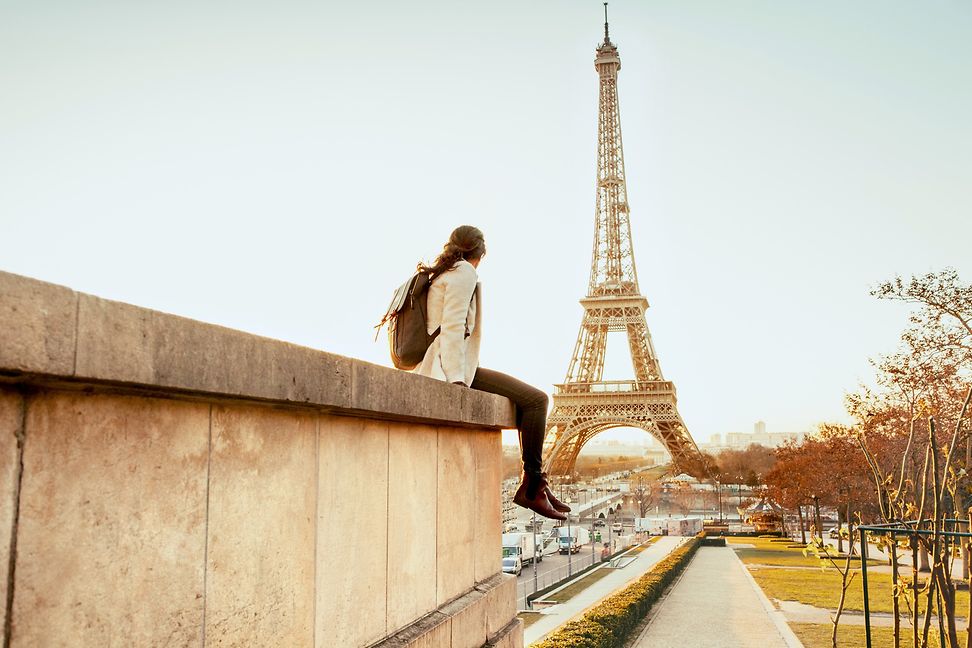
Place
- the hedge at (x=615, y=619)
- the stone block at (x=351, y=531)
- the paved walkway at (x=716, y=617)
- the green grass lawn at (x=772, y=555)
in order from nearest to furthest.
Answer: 1. the stone block at (x=351, y=531)
2. the hedge at (x=615, y=619)
3. the paved walkway at (x=716, y=617)
4. the green grass lawn at (x=772, y=555)

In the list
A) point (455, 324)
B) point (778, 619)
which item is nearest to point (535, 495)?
point (455, 324)

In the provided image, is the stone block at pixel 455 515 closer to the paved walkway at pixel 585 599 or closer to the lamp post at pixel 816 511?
the paved walkway at pixel 585 599

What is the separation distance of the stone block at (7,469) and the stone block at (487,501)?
253 cm

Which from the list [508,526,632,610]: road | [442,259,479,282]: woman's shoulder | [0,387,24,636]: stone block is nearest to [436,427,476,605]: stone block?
[442,259,479,282]: woman's shoulder

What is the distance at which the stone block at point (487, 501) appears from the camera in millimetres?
4055

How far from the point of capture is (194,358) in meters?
1.84

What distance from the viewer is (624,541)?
165 ft

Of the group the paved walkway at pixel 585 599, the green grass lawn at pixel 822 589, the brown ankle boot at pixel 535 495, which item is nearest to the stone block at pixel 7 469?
the brown ankle boot at pixel 535 495

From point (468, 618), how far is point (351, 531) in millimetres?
1217

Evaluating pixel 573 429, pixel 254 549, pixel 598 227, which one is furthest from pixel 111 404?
pixel 598 227

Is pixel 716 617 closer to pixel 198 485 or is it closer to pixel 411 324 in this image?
pixel 411 324

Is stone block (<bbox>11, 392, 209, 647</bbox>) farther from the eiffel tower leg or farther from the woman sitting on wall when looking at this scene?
the eiffel tower leg

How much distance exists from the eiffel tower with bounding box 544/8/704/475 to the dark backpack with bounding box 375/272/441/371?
3791 centimetres

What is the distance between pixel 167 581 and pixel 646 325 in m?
45.0
